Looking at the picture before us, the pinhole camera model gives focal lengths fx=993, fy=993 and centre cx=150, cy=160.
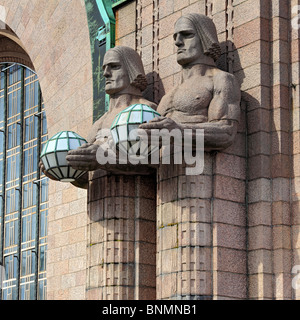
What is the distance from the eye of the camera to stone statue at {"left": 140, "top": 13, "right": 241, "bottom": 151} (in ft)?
44.9

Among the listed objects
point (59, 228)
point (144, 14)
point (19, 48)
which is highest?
point (19, 48)

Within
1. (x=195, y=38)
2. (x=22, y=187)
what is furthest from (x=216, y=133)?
(x=22, y=187)

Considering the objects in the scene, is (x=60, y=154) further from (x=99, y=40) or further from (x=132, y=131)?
(x=99, y=40)

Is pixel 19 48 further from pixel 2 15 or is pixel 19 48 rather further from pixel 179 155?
pixel 179 155

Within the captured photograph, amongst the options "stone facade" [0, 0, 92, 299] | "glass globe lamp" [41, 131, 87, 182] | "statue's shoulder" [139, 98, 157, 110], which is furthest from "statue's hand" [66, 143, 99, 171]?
"stone facade" [0, 0, 92, 299]

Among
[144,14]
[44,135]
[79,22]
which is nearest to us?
[144,14]

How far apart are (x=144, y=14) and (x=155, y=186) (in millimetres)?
2999

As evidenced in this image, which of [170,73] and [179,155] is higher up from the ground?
[170,73]

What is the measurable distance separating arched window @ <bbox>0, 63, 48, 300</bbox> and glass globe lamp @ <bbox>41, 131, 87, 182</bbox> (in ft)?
22.1

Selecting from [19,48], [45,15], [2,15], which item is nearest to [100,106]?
[45,15]

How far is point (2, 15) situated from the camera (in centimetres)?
2117
